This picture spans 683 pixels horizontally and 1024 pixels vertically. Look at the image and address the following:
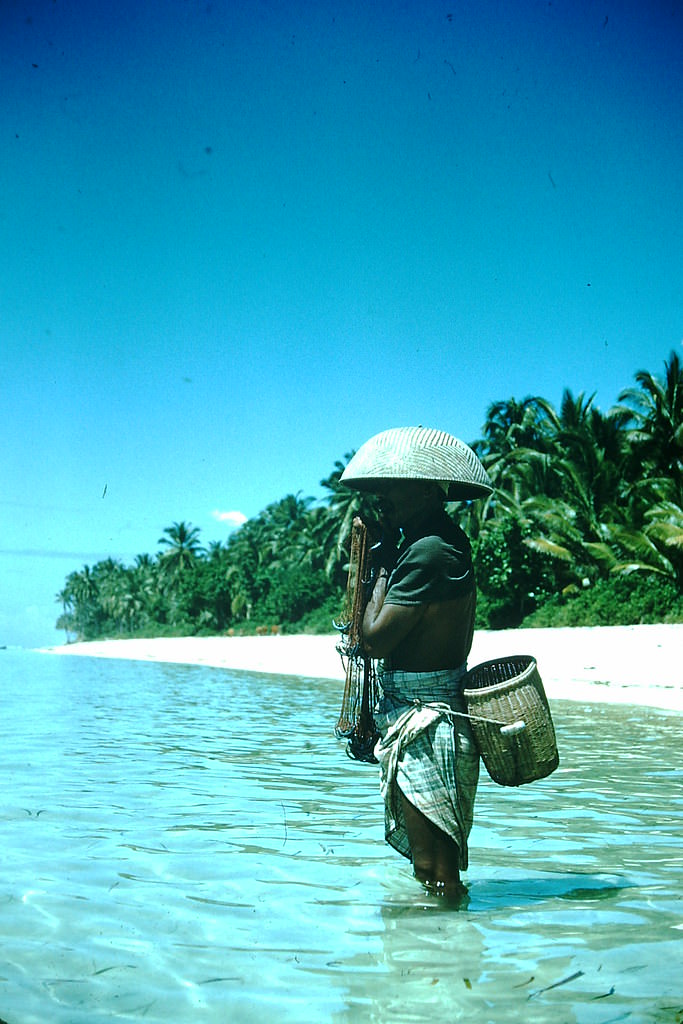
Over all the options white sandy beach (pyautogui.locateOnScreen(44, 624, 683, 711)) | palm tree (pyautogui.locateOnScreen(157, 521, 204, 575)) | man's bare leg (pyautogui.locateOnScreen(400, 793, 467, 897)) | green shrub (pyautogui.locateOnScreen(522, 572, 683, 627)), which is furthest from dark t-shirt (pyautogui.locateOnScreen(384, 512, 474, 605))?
palm tree (pyautogui.locateOnScreen(157, 521, 204, 575))

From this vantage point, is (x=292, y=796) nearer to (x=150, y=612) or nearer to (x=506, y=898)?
(x=506, y=898)

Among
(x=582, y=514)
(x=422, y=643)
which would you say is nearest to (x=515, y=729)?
(x=422, y=643)

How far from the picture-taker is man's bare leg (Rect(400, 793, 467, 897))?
365 centimetres

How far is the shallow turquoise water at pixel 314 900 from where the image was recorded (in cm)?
314

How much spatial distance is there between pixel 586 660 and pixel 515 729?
17743mm

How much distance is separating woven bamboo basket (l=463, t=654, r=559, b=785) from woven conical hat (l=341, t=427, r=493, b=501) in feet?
2.24

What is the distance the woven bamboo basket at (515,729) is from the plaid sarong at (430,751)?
6cm

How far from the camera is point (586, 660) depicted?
20.7m

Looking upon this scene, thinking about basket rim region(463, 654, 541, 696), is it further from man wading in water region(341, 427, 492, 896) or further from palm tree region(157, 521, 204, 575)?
palm tree region(157, 521, 204, 575)

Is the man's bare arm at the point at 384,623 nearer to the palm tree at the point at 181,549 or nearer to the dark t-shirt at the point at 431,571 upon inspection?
the dark t-shirt at the point at 431,571

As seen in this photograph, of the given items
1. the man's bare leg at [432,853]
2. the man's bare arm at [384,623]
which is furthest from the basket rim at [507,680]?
the man's bare leg at [432,853]

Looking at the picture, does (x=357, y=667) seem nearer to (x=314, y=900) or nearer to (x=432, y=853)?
(x=432, y=853)

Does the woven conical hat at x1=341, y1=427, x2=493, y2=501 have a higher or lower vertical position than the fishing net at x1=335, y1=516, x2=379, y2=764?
higher

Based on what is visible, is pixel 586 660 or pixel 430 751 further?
pixel 586 660
